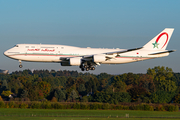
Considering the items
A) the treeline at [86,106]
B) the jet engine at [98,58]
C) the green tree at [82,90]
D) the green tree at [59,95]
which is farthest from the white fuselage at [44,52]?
the green tree at [82,90]

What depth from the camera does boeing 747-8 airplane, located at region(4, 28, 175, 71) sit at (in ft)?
208

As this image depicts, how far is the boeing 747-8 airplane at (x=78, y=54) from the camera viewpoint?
208 feet

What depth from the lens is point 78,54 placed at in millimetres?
66188

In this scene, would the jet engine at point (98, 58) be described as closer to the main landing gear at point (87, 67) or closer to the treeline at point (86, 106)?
the main landing gear at point (87, 67)

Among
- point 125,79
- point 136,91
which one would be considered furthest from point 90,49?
point 125,79

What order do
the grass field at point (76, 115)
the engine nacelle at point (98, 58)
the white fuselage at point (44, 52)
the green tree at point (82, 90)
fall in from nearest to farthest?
the white fuselage at point (44, 52), the engine nacelle at point (98, 58), the grass field at point (76, 115), the green tree at point (82, 90)

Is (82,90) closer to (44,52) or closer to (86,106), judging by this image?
(86,106)

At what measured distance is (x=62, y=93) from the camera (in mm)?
155375

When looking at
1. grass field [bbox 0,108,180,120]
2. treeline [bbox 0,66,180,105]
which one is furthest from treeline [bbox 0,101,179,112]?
grass field [bbox 0,108,180,120]

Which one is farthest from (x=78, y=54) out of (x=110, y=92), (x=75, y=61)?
(x=110, y=92)

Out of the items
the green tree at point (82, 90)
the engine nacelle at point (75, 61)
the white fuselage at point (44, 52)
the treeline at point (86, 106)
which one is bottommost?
the treeline at point (86, 106)

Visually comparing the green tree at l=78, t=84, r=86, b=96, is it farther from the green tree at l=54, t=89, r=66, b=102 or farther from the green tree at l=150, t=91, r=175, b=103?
the green tree at l=150, t=91, r=175, b=103

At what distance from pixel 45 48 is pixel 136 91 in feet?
275

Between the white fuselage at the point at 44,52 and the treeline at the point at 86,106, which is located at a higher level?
the white fuselage at the point at 44,52
